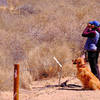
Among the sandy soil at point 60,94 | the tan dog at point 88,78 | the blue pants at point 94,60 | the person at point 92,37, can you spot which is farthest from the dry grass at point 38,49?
the person at point 92,37

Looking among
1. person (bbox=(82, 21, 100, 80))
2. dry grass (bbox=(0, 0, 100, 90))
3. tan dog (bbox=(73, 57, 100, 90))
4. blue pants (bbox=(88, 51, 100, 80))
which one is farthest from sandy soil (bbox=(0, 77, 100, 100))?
person (bbox=(82, 21, 100, 80))

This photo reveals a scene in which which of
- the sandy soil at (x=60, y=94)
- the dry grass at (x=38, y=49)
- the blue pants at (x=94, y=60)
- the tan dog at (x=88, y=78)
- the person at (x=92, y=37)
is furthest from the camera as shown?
the dry grass at (x=38, y=49)

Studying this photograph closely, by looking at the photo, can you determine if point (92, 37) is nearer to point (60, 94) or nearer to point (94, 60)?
point (94, 60)

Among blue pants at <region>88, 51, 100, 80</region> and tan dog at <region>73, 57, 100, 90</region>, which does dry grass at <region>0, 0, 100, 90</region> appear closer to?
tan dog at <region>73, 57, 100, 90</region>

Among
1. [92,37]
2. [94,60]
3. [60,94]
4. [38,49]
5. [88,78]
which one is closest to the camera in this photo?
[60,94]

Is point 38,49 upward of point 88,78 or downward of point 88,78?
upward

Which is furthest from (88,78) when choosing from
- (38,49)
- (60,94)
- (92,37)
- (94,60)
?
(38,49)

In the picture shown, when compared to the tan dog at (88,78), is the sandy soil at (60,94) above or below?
below

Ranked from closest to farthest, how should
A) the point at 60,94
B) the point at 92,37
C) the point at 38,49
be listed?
the point at 60,94 < the point at 92,37 < the point at 38,49

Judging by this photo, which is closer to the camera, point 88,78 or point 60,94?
point 60,94

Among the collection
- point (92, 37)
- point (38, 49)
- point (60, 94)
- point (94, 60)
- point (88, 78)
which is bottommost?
point (60, 94)

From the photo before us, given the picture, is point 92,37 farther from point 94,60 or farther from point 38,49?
point 38,49

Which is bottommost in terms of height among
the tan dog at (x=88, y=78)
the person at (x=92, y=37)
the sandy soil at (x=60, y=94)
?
the sandy soil at (x=60, y=94)

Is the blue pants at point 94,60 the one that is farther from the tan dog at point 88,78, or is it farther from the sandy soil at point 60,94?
the sandy soil at point 60,94
